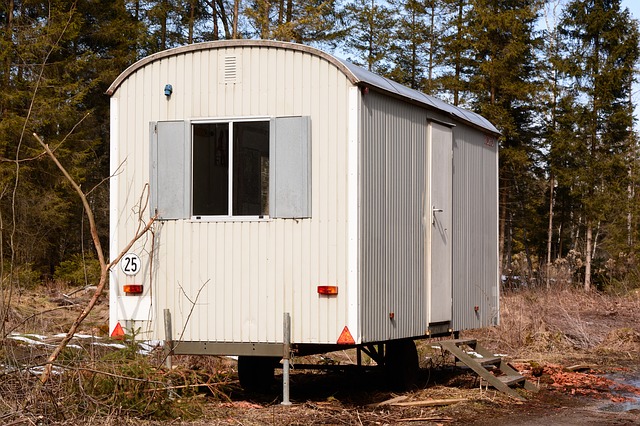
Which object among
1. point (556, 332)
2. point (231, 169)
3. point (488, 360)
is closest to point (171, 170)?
point (231, 169)

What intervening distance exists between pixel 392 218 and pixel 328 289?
1.18 meters

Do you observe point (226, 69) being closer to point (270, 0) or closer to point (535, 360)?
point (535, 360)

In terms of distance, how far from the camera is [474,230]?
11742 mm

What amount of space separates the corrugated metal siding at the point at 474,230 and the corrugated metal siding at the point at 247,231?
8.87ft

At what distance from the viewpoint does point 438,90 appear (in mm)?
32719

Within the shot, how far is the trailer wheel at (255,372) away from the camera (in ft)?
33.9

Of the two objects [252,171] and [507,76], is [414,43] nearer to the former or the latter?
[507,76]

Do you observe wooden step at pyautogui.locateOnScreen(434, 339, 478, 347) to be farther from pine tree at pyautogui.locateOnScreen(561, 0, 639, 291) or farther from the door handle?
pine tree at pyautogui.locateOnScreen(561, 0, 639, 291)

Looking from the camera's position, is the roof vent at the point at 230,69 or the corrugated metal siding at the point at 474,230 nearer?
the roof vent at the point at 230,69

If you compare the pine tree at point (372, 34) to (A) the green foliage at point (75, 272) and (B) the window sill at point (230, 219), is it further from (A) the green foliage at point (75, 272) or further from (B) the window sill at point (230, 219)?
(B) the window sill at point (230, 219)

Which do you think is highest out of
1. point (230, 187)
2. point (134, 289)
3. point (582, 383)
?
point (230, 187)

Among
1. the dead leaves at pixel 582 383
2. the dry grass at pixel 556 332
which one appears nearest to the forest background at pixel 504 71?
the dry grass at pixel 556 332

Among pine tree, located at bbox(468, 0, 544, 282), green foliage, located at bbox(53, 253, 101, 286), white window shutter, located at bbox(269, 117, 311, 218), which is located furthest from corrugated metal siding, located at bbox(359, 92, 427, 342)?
pine tree, located at bbox(468, 0, 544, 282)

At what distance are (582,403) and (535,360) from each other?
346cm
